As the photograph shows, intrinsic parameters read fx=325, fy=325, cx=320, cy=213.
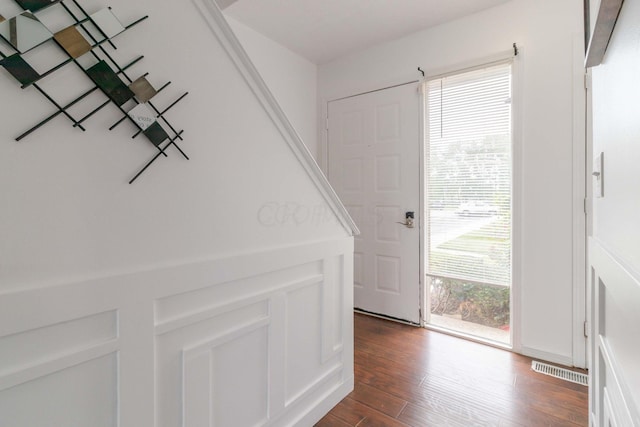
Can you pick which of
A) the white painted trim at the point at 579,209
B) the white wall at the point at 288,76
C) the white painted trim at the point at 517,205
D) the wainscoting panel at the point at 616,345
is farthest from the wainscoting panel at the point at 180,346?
the white wall at the point at 288,76

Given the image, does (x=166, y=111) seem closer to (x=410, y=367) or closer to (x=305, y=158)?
(x=305, y=158)

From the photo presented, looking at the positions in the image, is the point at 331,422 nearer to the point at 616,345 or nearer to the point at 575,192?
the point at 616,345

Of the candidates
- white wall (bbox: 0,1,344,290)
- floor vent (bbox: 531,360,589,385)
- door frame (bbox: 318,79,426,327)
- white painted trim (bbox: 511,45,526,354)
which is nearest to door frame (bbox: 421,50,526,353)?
white painted trim (bbox: 511,45,526,354)

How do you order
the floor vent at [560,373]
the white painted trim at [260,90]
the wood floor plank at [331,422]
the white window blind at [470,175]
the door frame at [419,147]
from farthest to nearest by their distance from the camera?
1. the door frame at [419,147]
2. the white window blind at [470,175]
3. the floor vent at [560,373]
4. the wood floor plank at [331,422]
5. the white painted trim at [260,90]

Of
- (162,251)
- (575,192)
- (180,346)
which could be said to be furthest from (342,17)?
(180,346)

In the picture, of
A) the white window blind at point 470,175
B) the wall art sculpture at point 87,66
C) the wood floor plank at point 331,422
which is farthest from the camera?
the white window blind at point 470,175

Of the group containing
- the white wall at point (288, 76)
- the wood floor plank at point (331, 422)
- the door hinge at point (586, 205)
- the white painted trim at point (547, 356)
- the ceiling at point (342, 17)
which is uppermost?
the ceiling at point (342, 17)

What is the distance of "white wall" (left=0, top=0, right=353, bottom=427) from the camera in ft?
2.42

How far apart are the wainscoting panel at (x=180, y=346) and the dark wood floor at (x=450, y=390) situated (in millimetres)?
304

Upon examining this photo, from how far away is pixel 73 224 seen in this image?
798 mm

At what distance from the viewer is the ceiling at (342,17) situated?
2.41 m

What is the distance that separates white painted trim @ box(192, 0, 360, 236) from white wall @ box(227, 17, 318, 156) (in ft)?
5.66

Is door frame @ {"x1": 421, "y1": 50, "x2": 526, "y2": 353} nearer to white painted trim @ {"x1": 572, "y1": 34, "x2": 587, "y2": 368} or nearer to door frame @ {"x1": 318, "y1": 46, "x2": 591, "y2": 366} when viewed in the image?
door frame @ {"x1": 318, "y1": 46, "x2": 591, "y2": 366}

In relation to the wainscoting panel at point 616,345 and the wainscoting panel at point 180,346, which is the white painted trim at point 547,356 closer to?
the wainscoting panel at point 616,345
